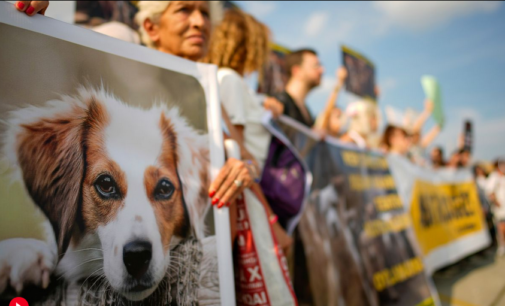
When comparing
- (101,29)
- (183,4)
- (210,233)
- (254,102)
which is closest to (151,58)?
(183,4)

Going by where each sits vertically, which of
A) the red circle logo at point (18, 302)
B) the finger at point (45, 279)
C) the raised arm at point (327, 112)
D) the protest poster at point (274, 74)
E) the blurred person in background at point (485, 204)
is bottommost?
the blurred person in background at point (485, 204)

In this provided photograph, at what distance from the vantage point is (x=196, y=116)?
99cm

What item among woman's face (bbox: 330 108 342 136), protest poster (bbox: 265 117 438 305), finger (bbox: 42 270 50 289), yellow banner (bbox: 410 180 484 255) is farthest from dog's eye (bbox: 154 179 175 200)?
yellow banner (bbox: 410 180 484 255)

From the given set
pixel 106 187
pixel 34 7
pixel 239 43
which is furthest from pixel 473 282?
pixel 34 7

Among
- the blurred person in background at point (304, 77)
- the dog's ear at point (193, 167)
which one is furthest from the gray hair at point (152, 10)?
the blurred person in background at point (304, 77)

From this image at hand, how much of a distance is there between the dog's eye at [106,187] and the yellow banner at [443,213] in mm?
3162

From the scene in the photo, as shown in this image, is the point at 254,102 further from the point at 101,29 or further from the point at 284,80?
the point at 284,80

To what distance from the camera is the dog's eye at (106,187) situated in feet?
2.43

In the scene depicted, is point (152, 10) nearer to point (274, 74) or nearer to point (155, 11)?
point (155, 11)

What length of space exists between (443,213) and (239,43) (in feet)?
11.8

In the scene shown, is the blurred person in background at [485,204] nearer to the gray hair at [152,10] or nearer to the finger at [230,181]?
the finger at [230,181]

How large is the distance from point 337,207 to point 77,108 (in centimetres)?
193

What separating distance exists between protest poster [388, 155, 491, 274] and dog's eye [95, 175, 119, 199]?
2.98m

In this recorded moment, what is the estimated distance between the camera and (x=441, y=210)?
12.5 feet
